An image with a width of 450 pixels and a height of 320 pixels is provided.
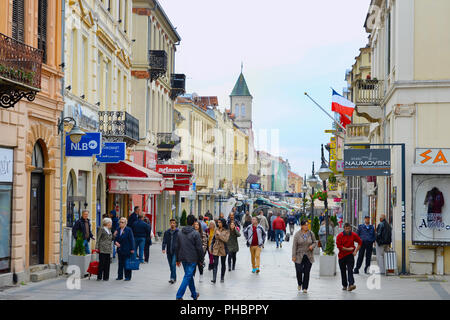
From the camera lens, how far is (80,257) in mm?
19906

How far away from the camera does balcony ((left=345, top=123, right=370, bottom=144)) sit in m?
37.8

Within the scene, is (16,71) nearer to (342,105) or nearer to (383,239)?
(383,239)

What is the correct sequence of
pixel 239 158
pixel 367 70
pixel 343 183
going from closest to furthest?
pixel 367 70
pixel 343 183
pixel 239 158

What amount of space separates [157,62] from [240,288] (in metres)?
22.7

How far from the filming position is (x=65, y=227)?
21531mm

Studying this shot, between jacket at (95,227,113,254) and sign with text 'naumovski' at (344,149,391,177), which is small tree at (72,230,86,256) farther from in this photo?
sign with text 'naumovski' at (344,149,391,177)

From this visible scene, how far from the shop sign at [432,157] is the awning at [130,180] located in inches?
416

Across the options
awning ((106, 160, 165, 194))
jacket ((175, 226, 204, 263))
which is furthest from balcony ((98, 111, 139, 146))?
jacket ((175, 226, 204, 263))

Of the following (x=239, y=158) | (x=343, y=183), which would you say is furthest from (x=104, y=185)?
(x=239, y=158)

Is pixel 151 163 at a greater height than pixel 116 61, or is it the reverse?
pixel 116 61

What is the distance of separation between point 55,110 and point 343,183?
39582 mm

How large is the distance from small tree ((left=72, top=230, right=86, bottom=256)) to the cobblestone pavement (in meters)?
0.70
